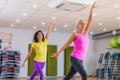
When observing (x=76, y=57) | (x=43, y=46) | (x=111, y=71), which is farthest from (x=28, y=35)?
(x=76, y=57)

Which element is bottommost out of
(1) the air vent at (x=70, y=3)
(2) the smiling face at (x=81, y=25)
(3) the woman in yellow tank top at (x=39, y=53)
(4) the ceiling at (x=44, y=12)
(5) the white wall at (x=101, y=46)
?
(3) the woman in yellow tank top at (x=39, y=53)

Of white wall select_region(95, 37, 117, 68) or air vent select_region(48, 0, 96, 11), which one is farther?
white wall select_region(95, 37, 117, 68)

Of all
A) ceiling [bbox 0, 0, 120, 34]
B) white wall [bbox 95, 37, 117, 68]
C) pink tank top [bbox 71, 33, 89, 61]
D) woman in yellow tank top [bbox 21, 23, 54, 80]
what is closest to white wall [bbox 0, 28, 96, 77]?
white wall [bbox 95, 37, 117, 68]

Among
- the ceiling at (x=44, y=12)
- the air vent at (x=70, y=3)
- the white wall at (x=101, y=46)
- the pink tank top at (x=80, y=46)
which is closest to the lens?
the pink tank top at (x=80, y=46)

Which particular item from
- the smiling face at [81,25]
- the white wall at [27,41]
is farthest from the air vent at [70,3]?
the white wall at [27,41]

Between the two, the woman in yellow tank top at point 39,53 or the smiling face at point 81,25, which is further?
the woman in yellow tank top at point 39,53

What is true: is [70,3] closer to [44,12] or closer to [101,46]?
[44,12]

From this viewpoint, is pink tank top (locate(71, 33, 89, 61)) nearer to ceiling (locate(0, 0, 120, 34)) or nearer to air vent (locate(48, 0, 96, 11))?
air vent (locate(48, 0, 96, 11))

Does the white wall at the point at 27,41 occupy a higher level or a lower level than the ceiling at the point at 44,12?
lower

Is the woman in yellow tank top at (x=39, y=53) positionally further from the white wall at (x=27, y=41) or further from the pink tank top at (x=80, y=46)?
the white wall at (x=27, y=41)

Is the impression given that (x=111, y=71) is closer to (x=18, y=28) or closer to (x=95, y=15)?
(x=95, y=15)

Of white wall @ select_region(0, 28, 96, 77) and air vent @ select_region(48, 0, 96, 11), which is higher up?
air vent @ select_region(48, 0, 96, 11)

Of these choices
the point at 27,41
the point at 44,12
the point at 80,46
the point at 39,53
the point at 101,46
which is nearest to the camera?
the point at 80,46

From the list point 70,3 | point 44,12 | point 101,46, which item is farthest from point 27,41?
point 70,3
